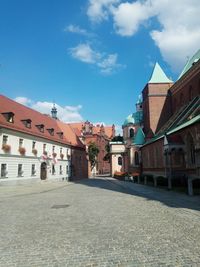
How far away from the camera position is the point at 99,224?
9695 mm

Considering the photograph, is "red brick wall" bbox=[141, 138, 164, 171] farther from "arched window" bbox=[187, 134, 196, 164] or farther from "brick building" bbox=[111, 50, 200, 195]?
"arched window" bbox=[187, 134, 196, 164]

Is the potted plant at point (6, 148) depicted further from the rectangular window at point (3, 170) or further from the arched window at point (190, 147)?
the arched window at point (190, 147)

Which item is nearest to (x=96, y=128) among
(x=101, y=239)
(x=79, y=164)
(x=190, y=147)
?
(x=79, y=164)

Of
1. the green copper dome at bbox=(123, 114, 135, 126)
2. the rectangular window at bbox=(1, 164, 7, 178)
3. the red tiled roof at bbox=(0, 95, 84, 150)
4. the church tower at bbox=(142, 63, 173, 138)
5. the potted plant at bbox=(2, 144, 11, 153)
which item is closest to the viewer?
the rectangular window at bbox=(1, 164, 7, 178)

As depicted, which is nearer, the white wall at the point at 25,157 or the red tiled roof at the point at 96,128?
the white wall at the point at 25,157

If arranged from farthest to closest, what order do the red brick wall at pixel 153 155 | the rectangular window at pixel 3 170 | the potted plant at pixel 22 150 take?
the potted plant at pixel 22 150 < the red brick wall at pixel 153 155 < the rectangular window at pixel 3 170

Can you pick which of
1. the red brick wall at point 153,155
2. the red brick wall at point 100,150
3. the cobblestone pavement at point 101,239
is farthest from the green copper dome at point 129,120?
the cobblestone pavement at point 101,239

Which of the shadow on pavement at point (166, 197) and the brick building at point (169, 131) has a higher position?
the brick building at point (169, 131)

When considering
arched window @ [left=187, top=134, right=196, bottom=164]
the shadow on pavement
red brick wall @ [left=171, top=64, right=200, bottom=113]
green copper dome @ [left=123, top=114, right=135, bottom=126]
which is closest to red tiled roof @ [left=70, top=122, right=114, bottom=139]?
green copper dome @ [left=123, top=114, right=135, bottom=126]

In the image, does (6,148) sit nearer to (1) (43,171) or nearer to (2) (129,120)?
(1) (43,171)

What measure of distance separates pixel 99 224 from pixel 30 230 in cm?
230

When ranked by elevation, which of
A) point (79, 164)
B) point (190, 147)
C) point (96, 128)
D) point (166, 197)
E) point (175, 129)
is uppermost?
point (96, 128)

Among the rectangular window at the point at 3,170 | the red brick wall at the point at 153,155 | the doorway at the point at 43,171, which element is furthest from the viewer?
the doorway at the point at 43,171

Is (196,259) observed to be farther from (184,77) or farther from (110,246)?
(184,77)
